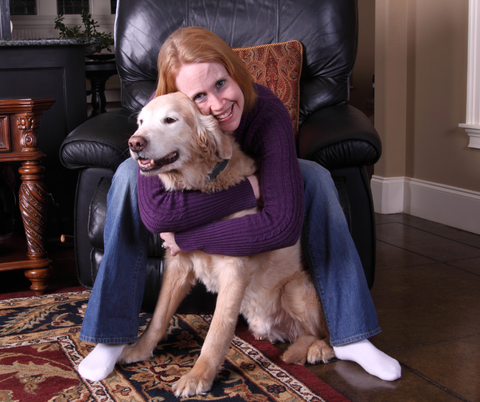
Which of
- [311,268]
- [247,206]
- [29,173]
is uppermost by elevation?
[29,173]

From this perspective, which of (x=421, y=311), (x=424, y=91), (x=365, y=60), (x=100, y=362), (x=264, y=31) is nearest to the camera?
(x=100, y=362)

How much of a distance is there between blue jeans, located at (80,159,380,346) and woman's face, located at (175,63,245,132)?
34 cm

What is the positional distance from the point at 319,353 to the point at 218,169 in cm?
64

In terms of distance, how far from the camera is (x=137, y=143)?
1.20 meters

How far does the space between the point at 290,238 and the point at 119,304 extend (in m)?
0.55

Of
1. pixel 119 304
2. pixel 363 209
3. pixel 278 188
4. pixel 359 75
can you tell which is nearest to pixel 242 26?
pixel 363 209

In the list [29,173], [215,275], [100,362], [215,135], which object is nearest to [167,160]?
[215,135]

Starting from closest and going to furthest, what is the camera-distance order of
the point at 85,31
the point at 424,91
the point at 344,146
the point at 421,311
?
the point at 344,146
the point at 421,311
the point at 424,91
the point at 85,31

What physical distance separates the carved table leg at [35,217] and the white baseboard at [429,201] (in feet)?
7.81

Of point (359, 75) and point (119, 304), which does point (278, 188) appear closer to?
point (119, 304)

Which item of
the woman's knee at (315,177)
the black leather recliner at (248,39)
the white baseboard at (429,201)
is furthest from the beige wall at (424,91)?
the woman's knee at (315,177)

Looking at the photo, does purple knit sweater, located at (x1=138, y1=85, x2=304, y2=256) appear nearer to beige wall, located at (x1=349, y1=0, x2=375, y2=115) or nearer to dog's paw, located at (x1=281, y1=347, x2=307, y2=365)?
dog's paw, located at (x1=281, y1=347, x2=307, y2=365)

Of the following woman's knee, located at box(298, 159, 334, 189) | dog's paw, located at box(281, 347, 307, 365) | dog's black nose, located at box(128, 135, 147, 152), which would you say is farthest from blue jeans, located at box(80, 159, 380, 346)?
dog's black nose, located at box(128, 135, 147, 152)

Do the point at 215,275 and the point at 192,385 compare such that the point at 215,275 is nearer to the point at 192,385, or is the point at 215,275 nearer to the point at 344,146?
the point at 192,385
